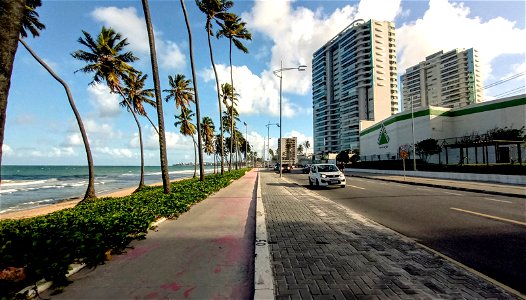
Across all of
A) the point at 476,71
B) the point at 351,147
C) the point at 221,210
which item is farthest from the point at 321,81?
the point at 221,210

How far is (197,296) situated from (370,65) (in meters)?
125

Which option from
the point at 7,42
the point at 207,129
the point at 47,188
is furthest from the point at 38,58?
the point at 207,129

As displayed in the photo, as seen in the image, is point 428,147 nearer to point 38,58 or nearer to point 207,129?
point 207,129

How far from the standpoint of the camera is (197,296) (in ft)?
11.2

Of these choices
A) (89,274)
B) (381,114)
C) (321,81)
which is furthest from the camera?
(321,81)

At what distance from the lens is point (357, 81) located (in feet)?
389

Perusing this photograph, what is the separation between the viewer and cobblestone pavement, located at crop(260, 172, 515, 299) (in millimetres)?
3400

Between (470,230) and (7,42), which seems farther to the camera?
(470,230)

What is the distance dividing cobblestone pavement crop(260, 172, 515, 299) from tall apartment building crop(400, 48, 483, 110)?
126 meters

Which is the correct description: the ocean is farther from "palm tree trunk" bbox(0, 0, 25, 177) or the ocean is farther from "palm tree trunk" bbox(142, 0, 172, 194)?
"palm tree trunk" bbox(0, 0, 25, 177)

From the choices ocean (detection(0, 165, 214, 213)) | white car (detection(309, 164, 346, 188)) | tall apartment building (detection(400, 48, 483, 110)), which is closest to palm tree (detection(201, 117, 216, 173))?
ocean (detection(0, 165, 214, 213))

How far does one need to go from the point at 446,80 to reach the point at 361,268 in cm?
15370

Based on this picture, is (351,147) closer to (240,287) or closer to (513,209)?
(513,209)

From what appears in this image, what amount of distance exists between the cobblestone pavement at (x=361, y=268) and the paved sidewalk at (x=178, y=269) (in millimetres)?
582
